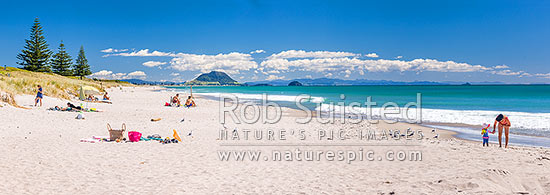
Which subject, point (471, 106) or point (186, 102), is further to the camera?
point (471, 106)

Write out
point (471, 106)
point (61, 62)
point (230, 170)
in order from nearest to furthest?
point (230, 170)
point (471, 106)
point (61, 62)

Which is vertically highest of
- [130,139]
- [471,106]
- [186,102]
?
[186,102]

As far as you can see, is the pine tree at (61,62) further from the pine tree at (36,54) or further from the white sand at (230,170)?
the white sand at (230,170)

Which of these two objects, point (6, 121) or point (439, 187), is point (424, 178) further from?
point (6, 121)

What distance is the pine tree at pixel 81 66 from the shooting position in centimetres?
8681

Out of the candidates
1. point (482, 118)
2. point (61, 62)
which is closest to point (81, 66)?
point (61, 62)

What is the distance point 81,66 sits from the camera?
8700 cm

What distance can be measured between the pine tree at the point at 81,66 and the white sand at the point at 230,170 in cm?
8727

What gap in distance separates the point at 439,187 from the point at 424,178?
778mm

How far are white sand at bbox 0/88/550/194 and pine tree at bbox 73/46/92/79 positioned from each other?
87.3 metres

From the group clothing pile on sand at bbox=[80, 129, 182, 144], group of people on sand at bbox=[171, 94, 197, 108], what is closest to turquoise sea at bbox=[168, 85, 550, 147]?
group of people on sand at bbox=[171, 94, 197, 108]

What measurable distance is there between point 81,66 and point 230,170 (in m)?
94.2

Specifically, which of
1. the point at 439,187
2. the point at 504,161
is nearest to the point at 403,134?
the point at 504,161

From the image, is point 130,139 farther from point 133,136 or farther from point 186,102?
point 186,102
